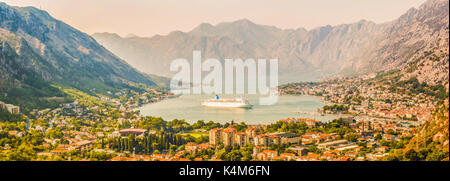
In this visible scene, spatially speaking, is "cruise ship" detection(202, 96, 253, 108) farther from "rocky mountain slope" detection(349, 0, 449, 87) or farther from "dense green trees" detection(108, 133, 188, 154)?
"dense green trees" detection(108, 133, 188, 154)

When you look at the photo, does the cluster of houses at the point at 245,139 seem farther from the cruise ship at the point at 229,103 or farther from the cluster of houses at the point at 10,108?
the cruise ship at the point at 229,103

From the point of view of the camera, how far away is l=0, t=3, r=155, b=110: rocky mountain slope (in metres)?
43.5

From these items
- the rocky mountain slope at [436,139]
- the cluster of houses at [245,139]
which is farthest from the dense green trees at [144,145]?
A: the rocky mountain slope at [436,139]

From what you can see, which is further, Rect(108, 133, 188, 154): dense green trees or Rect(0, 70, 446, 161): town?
Rect(108, 133, 188, 154): dense green trees

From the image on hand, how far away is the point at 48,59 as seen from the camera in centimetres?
6209

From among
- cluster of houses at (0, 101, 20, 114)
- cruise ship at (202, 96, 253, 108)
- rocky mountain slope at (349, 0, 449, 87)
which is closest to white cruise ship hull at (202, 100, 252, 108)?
cruise ship at (202, 96, 253, 108)

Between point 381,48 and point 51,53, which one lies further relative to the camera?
point 381,48

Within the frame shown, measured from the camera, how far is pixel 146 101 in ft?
200

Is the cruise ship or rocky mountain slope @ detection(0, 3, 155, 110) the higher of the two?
rocky mountain slope @ detection(0, 3, 155, 110)

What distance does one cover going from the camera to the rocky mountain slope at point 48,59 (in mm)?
43500

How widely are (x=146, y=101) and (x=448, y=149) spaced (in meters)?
48.9

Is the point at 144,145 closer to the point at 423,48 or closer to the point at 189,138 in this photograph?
the point at 189,138
